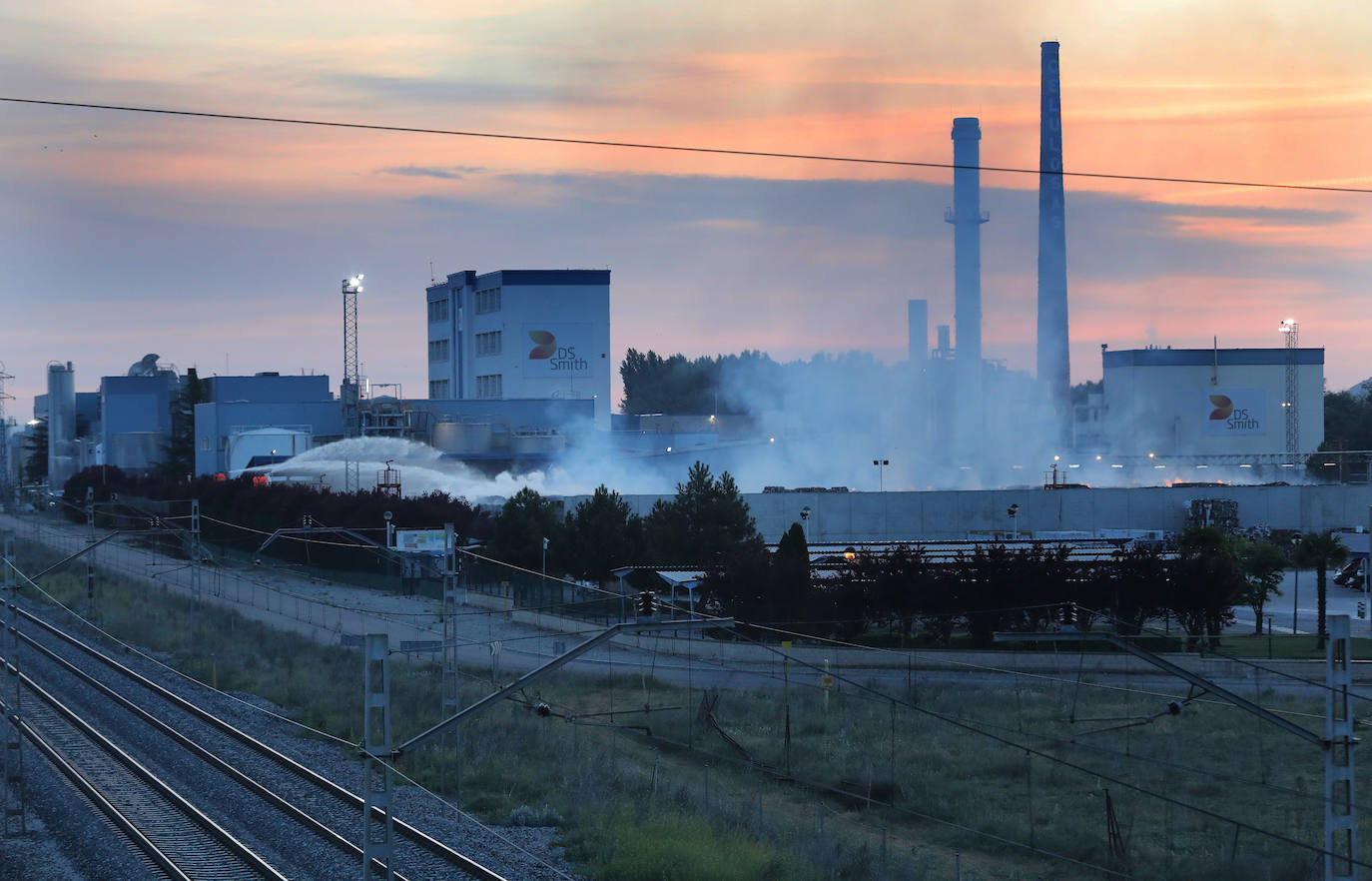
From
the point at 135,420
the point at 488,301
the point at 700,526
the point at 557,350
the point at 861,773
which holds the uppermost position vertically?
the point at 488,301

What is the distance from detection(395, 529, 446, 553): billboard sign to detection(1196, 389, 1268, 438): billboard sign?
239 feet

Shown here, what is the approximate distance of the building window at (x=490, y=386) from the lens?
9850 centimetres

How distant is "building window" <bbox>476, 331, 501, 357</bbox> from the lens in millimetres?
99250

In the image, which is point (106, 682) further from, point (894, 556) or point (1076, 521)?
point (1076, 521)

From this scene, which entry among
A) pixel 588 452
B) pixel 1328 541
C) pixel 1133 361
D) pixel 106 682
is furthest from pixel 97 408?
pixel 1328 541

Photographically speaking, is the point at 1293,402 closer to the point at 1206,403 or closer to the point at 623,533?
the point at 1206,403

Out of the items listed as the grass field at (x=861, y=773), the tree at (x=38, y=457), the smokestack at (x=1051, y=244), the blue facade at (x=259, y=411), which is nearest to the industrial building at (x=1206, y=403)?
the smokestack at (x=1051, y=244)

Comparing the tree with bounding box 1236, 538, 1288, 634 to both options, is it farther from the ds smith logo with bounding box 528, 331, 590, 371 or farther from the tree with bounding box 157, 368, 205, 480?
the tree with bounding box 157, 368, 205, 480

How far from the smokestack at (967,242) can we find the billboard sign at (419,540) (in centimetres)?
4872

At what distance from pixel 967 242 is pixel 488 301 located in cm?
3515

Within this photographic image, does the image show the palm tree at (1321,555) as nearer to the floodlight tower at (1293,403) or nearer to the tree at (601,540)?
the tree at (601,540)

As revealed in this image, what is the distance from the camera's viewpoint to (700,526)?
51.8 metres

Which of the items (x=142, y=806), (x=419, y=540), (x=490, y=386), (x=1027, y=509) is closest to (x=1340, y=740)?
(x=142, y=806)

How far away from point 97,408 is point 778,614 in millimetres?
103451
